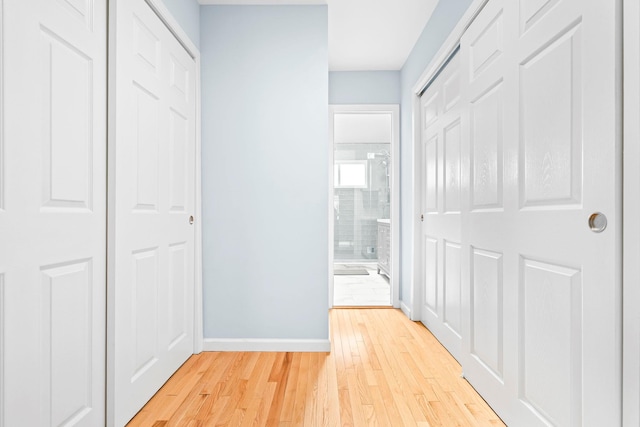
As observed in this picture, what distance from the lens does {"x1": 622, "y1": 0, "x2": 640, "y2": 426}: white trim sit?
1014 millimetres

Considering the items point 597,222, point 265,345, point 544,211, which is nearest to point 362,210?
point 265,345

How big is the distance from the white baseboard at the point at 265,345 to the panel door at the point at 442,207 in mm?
929

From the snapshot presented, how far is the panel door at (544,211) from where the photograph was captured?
3.69ft

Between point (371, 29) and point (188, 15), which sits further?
point (371, 29)

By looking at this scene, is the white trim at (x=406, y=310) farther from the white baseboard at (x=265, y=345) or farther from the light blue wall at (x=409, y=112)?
the white baseboard at (x=265, y=345)

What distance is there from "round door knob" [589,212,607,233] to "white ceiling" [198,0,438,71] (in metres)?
2.31

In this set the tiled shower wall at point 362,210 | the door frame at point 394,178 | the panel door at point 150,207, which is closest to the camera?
the panel door at point 150,207

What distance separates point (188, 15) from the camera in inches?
99.9

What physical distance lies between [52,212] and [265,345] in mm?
1803

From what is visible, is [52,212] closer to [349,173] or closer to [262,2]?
[262,2]

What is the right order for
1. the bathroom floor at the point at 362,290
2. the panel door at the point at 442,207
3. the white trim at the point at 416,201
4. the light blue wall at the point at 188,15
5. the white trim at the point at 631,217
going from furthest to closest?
the bathroom floor at the point at 362,290
the white trim at the point at 416,201
the panel door at the point at 442,207
the light blue wall at the point at 188,15
the white trim at the point at 631,217

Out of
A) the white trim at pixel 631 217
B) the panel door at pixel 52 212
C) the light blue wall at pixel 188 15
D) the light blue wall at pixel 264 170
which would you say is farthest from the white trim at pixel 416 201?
the panel door at pixel 52 212

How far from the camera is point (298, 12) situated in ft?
9.07

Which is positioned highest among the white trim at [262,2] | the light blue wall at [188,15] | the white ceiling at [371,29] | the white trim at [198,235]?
the white ceiling at [371,29]
